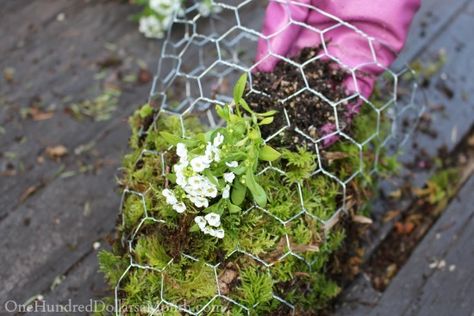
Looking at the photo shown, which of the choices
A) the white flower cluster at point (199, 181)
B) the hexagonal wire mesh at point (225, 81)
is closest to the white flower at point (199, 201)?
the white flower cluster at point (199, 181)

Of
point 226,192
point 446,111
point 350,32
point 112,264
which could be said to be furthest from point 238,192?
point 446,111

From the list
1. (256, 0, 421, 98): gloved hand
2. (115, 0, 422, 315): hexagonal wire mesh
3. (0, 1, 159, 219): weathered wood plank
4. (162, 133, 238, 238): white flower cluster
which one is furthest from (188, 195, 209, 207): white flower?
(0, 1, 159, 219): weathered wood plank

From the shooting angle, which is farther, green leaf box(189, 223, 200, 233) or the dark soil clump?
the dark soil clump

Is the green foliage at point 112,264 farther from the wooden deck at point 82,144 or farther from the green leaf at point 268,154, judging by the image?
the green leaf at point 268,154

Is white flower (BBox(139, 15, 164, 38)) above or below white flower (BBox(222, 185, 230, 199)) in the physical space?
below

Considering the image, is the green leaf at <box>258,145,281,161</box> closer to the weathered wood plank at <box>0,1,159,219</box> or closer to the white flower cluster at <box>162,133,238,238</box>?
the white flower cluster at <box>162,133,238,238</box>
